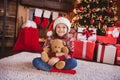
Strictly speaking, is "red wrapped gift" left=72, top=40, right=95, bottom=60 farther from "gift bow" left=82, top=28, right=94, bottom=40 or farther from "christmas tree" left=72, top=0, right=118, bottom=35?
"christmas tree" left=72, top=0, right=118, bottom=35

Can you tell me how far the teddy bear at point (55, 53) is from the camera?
6.84 feet

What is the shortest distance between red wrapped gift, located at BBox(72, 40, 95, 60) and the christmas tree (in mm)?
1036

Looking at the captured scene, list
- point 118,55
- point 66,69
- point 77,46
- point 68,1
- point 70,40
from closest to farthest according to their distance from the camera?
point 66,69
point 70,40
point 118,55
point 77,46
point 68,1

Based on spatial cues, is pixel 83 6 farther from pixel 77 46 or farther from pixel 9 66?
pixel 9 66

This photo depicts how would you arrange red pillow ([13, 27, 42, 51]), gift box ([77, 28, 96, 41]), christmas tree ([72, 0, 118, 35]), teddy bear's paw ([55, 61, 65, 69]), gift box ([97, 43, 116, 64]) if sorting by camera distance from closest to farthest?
teddy bear's paw ([55, 61, 65, 69]) → gift box ([97, 43, 116, 64]) → gift box ([77, 28, 96, 41]) → red pillow ([13, 27, 42, 51]) → christmas tree ([72, 0, 118, 35])

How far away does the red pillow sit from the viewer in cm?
403

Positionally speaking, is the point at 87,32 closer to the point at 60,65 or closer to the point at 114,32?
the point at 114,32

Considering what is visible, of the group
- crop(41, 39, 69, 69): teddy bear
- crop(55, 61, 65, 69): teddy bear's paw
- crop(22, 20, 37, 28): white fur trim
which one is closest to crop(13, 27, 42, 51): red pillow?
crop(22, 20, 37, 28): white fur trim

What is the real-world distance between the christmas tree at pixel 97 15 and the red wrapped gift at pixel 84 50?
1.04 metres

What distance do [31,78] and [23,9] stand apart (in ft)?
9.79

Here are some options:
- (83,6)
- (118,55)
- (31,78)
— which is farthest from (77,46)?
(31,78)

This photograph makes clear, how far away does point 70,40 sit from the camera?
2270 millimetres

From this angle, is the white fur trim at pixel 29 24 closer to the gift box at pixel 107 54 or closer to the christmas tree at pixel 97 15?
the christmas tree at pixel 97 15

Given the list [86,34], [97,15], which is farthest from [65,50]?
[97,15]
